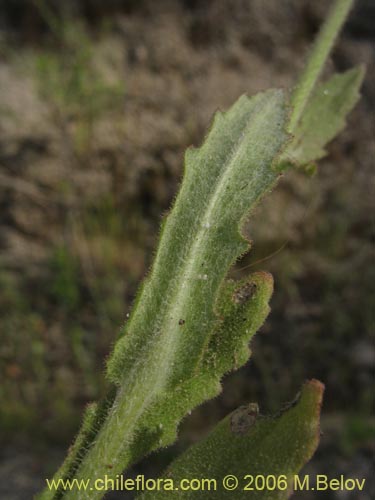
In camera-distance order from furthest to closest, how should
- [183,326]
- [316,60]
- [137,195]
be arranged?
[137,195]
[316,60]
[183,326]

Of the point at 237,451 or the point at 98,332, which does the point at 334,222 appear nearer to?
the point at 98,332

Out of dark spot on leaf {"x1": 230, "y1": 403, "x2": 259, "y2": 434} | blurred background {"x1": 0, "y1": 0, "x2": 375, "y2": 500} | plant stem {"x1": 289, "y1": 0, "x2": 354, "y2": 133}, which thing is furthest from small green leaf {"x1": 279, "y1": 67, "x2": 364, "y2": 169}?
blurred background {"x1": 0, "y1": 0, "x2": 375, "y2": 500}

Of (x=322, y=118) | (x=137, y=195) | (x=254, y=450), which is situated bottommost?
(x=254, y=450)

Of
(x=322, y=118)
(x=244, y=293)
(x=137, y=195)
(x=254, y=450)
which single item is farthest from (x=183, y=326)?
(x=137, y=195)

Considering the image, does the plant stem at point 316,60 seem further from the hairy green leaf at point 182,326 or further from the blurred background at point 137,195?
the blurred background at point 137,195

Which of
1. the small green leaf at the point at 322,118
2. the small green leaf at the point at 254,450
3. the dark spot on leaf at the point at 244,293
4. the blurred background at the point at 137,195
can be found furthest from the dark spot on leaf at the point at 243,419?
the blurred background at the point at 137,195

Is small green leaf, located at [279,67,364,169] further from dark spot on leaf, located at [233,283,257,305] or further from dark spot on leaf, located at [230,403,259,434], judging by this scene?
dark spot on leaf, located at [230,403,259,434]

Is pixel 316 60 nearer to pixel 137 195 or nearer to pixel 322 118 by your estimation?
pixel 322 118
